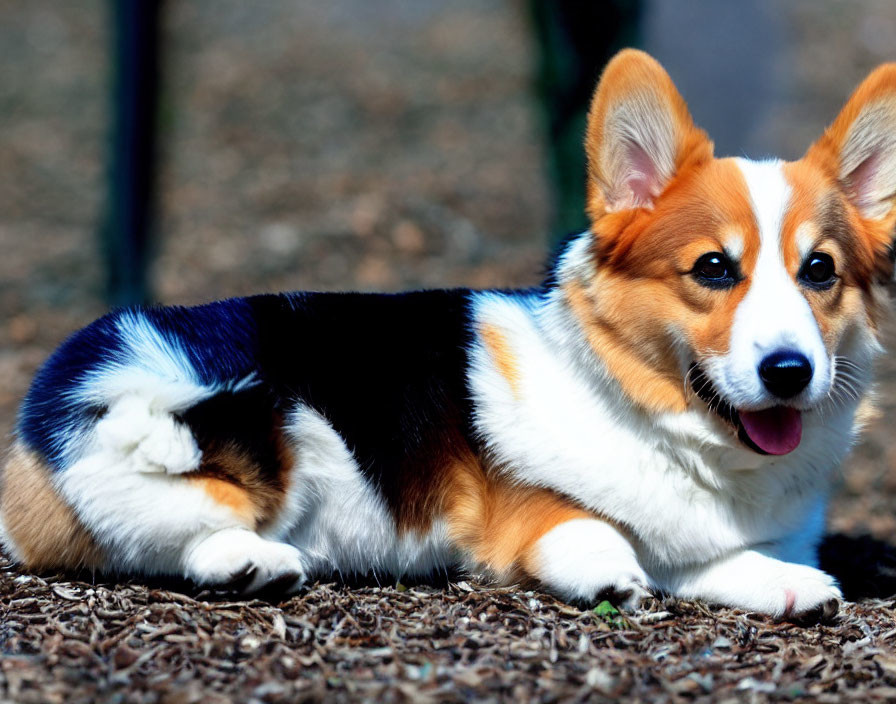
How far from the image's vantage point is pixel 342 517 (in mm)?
3436

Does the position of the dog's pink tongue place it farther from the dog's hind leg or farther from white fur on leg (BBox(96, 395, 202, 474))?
white fur on leg (BBox(96, 395, 202, 474))

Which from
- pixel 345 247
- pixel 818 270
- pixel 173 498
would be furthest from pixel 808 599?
pixel 345 247

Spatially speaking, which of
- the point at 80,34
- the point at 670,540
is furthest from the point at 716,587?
the point at 80,34

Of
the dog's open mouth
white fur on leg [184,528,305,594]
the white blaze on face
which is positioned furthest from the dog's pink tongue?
white fur on leg [184,528,305,594]

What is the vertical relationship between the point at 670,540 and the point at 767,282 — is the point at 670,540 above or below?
below

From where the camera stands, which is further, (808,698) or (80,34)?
(80,34)

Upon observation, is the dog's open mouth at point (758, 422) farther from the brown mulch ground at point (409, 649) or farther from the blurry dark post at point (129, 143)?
the blurry dark post at point (129, 143)

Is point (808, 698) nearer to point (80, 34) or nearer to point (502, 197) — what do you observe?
point (502, 197)

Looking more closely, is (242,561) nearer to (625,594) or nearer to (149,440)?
(149,440)

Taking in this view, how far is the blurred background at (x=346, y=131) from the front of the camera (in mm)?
7043

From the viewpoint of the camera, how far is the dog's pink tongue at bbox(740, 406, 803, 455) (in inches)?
126

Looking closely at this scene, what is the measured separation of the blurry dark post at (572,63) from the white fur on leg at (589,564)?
2888 mm

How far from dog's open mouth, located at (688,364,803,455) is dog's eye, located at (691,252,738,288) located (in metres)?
0.27

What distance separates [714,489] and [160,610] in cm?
180
